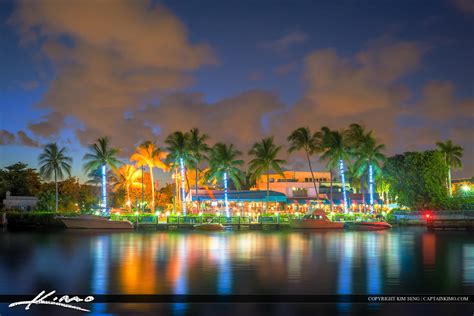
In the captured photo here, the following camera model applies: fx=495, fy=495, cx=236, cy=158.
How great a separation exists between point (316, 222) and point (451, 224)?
17208 mm

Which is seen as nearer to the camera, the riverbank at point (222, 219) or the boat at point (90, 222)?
the boat at point (90, 222)

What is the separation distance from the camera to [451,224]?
63.3 m

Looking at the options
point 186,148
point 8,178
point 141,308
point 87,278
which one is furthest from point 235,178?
point 141,308

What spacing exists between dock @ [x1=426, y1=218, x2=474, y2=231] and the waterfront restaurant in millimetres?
30064

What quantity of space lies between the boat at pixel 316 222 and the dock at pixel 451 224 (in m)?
11.3

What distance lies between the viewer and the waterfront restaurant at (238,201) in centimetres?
8650

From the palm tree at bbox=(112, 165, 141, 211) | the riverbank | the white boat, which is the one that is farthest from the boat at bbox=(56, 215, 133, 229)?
the palm tree at bbox=(112, 165, 141, 211)

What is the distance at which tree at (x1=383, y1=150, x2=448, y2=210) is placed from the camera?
71000 mm

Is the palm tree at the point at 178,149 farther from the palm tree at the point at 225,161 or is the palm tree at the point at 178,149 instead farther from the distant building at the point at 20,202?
the distant building at the point at 20,202

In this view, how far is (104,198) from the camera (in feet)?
256

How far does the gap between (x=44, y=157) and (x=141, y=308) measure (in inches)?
2979

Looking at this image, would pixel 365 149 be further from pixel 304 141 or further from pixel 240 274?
pixel 240 274

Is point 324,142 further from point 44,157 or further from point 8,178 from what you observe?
point 8,178

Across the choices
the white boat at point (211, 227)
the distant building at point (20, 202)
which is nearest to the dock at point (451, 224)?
the white boat at point (211, 227)
